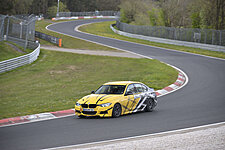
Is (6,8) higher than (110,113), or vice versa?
(6,8)

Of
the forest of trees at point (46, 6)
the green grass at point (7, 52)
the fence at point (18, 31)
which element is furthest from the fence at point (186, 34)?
the forest of trees at point (46, 6)

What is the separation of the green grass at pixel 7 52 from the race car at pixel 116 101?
19348 millimetres

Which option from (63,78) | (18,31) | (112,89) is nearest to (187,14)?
(18,31)


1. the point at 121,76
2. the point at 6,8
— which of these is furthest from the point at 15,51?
the point at 6,8

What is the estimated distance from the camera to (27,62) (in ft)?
100.0

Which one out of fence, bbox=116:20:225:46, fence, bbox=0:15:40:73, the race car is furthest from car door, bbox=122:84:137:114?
fence, bbox=116:20:225:46

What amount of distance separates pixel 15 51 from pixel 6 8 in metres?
62.3

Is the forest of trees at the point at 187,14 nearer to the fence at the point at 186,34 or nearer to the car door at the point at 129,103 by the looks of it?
the fence at the point at 186,34

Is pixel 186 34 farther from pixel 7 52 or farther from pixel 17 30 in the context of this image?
pixel 7 52

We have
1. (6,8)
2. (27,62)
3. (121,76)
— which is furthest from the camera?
(6,8)

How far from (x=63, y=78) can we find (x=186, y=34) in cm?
2607

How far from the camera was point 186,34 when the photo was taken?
46.4 metres

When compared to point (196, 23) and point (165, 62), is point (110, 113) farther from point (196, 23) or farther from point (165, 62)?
point (196, 23)

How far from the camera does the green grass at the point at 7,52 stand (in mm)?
31906
